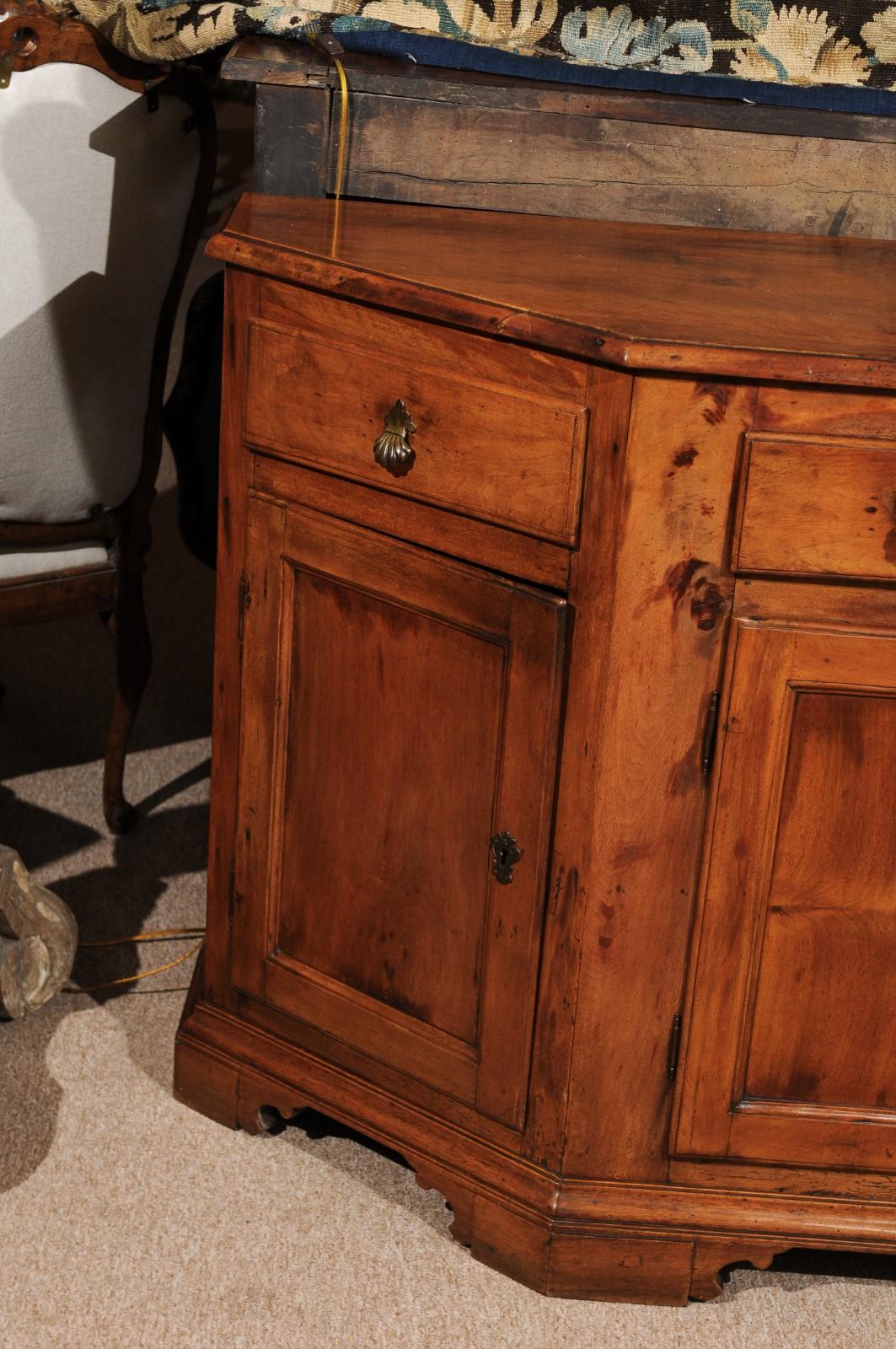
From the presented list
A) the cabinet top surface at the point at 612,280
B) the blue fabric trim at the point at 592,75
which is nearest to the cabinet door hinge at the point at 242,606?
the cabinet top surface at the point at 612,280

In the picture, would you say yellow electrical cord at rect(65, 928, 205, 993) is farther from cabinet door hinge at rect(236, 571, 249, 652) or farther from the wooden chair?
cabinet door hinge at rect(236, 571, 249, 652)

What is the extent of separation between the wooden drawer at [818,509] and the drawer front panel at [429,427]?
14 centimetres

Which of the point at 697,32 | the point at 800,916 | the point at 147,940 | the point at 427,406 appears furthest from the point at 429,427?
the point at 147,940

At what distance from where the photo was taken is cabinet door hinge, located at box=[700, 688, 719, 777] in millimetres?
1379

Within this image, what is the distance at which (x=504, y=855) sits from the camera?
4.84 ft

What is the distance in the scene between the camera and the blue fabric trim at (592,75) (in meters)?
1.72

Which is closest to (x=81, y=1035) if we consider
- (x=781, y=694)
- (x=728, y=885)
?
(x=728, y=885)

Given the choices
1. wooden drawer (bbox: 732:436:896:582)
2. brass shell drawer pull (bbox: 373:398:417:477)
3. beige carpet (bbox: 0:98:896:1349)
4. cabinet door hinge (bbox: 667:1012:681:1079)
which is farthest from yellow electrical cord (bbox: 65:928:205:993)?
wooden drawer (bbox: 732:436:896:582)

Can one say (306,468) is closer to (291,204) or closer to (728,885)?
(291,204)

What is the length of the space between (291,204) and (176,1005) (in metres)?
0.94

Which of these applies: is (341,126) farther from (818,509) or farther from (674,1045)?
(674,1045)

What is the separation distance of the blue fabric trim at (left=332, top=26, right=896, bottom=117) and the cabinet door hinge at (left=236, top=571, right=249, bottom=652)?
0.60 metres

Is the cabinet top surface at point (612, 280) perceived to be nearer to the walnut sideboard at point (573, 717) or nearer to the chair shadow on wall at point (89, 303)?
the walnut sideboard at point (573, 717)

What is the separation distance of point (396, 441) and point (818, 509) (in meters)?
0.36
